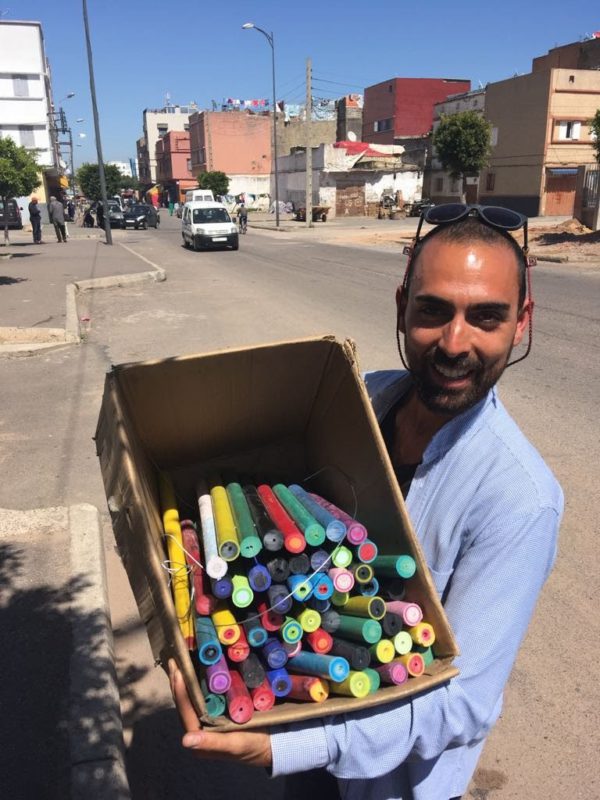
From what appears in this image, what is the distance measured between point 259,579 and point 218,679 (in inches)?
7.8

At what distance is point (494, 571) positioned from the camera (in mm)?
1148

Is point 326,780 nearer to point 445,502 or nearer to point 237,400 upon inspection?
point 445,502

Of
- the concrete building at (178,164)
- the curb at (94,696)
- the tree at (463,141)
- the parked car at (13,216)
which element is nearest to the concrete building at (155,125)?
the concrete building at (178,164)

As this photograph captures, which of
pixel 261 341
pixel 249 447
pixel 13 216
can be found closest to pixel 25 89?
pixel 13 216

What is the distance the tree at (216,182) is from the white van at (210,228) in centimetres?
3655

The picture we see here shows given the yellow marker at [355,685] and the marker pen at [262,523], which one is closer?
the yellow marker at [355,685]

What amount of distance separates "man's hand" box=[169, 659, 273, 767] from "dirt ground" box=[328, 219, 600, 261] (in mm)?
15780

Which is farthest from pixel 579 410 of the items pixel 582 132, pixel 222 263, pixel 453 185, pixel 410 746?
pixel 453 185

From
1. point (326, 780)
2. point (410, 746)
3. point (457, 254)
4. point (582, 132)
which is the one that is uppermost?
point (582, 132)

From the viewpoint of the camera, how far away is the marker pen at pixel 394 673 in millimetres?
1122

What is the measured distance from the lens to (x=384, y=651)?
1.14m

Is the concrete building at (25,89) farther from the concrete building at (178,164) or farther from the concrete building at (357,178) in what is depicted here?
the concrete building at (178,164)

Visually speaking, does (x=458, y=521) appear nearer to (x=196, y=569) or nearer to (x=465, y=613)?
(x=465, y=613)

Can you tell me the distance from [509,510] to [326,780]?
92cm
